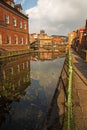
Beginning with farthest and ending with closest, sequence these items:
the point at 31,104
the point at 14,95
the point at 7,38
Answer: the point at 7,38
the point at 14,95
the point at 31,104

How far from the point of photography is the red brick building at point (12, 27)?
3028cm

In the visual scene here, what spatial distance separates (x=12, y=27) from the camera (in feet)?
114

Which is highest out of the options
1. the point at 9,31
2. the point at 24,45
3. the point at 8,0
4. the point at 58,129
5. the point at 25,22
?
the point at 8,0

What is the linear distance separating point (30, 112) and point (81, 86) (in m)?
3.94

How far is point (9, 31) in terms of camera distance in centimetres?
3316

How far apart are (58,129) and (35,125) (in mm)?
1474

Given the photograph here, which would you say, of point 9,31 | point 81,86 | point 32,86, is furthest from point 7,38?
point 81,86

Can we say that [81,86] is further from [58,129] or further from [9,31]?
[9,31]

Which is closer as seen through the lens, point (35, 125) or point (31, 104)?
point (35, 125)

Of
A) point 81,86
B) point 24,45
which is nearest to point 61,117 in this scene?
point 81,86

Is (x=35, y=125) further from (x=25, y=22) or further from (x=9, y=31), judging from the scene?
(x=25, y=22)

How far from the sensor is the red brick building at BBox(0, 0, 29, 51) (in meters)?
30.3

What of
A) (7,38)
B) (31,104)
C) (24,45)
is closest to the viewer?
(31,104)

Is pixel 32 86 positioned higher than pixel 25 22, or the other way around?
pixel 25 22
